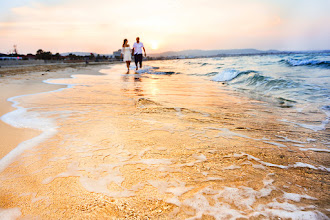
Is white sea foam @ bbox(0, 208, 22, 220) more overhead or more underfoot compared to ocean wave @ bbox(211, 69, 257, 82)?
more underfoot

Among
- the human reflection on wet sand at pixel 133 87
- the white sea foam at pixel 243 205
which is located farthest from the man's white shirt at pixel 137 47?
the white sea foam at pixel 243 205

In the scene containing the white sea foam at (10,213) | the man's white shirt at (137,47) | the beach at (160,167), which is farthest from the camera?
the man's white shirt at (137,47)

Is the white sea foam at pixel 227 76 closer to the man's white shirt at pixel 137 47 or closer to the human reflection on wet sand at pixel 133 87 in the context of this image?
the human reflection on wet sand at pixel 133 87

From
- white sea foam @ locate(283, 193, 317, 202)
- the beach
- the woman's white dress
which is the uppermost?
the woman's white dress

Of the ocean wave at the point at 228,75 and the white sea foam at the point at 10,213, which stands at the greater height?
the ocean wave at the point at 228,75

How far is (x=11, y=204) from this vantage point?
1.29m

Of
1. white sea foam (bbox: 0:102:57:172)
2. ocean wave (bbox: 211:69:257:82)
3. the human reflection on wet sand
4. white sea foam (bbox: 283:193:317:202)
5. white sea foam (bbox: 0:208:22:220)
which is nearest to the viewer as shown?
white sea foam (bbox: 0:208:22:220)

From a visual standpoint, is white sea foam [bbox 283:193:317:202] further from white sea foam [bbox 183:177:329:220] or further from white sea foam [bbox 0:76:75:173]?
white sea foam [bbox 0:76:75:173]

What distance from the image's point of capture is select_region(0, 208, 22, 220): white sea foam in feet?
3.91

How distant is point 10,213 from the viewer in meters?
1.22

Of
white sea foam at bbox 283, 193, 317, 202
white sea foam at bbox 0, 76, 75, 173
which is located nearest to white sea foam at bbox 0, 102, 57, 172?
white sea foam at bbox 0, 76, 75, 173

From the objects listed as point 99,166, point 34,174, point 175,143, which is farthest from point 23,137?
point 175,143

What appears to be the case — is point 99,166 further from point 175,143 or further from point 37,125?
point 37,125

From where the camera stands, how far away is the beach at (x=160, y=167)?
1.30 metres
